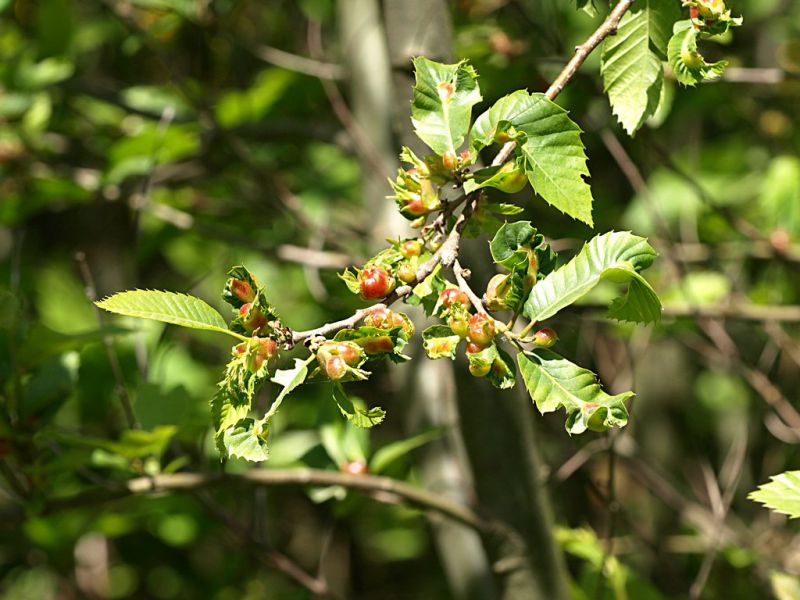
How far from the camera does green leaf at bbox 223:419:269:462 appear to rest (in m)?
0.68

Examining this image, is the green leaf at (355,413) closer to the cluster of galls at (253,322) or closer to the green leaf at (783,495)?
the cluster of galls at (253,322)

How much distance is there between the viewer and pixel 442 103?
766mm

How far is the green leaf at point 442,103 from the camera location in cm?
75

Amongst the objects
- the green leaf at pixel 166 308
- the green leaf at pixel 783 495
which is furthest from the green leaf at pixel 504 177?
the green leaf at pixel 783 495

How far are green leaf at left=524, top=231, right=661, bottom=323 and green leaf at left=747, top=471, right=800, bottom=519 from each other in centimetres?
24

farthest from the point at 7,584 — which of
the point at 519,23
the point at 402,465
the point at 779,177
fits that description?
the point at 779,177

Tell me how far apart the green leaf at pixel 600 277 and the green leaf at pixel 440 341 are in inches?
3.0

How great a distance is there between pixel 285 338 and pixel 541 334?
0.69 ft

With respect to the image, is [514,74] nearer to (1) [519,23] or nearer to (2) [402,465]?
(1) [519,23]

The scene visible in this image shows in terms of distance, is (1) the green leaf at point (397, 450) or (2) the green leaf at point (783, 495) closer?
(2) the green leaf at point (783, 495)

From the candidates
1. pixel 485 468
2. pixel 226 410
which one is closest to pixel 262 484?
pixel 485 468

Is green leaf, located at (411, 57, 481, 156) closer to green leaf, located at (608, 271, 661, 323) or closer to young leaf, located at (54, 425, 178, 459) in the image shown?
green leaf, located at (608, 271, 661, 323)

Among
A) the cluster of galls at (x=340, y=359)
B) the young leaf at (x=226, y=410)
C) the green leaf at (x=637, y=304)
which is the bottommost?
the young leaf at (x=226, y=410)

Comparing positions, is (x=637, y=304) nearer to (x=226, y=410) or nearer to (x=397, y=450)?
(x=226, y=410)
